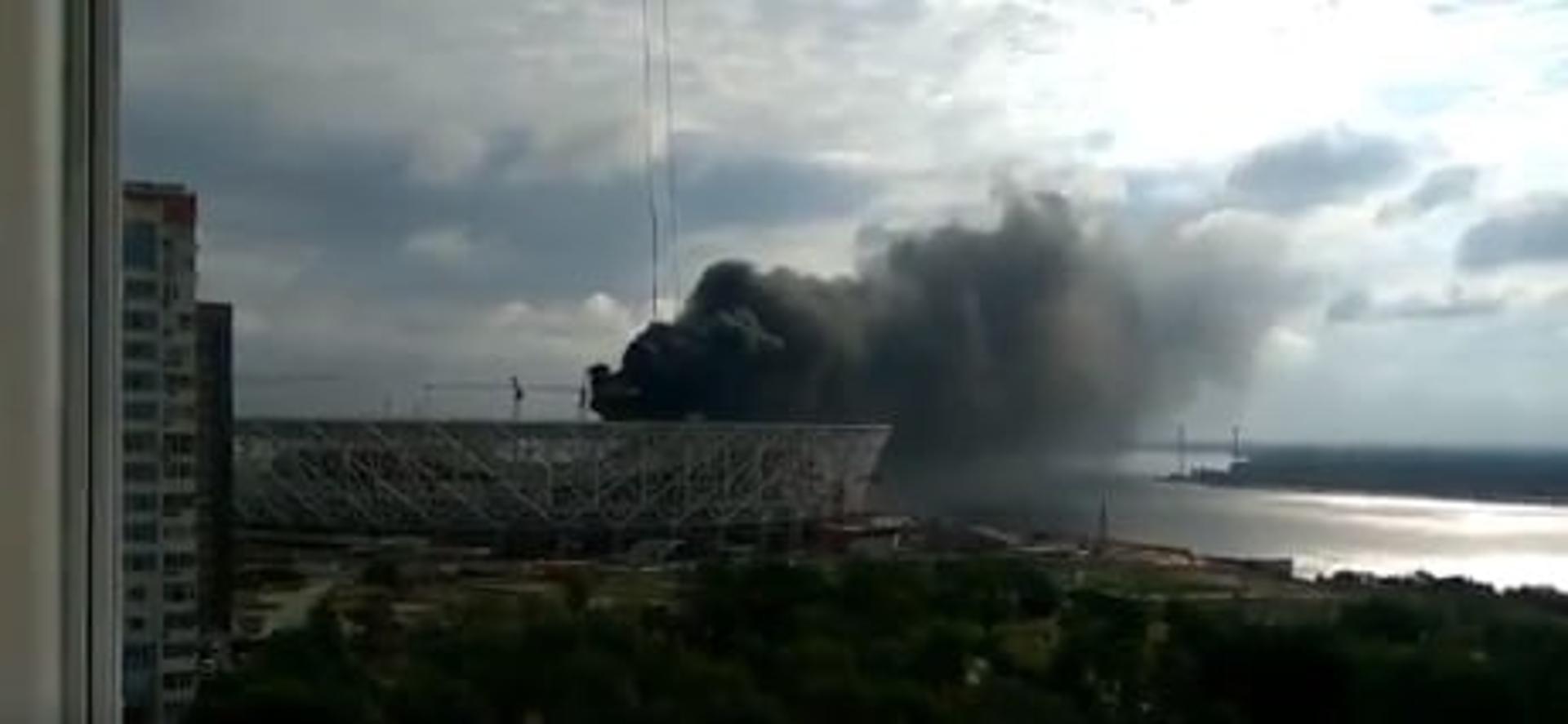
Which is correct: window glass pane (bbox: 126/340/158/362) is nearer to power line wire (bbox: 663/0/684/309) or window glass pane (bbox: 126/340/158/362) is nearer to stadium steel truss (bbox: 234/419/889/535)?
stadium steel truss (bbox: 234/419/889/535)

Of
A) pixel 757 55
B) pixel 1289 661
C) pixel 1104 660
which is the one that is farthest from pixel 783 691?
pixel 757 55

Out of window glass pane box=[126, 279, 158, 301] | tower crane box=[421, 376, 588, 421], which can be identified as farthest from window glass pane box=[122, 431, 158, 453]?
tower crane box=[421, 376, 588, 421]

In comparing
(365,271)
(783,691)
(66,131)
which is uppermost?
(66,131)

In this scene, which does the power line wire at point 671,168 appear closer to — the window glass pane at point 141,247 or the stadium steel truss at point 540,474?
the stadium steel truss at point 540,474

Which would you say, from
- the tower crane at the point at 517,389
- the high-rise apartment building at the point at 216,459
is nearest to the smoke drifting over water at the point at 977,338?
the tower crane at the point at 517,389

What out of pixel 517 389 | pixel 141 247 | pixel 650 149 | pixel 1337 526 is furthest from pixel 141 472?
pixel 1337 526

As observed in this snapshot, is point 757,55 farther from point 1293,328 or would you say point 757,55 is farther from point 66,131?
point 66,131
